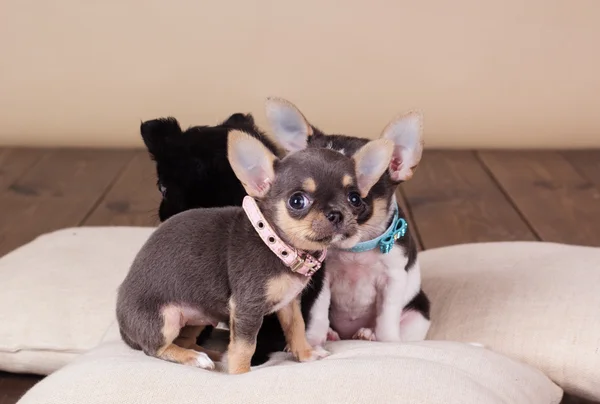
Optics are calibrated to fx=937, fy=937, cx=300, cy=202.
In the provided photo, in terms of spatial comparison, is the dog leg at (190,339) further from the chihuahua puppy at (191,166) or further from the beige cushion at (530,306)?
the beige cushion at (530,306)

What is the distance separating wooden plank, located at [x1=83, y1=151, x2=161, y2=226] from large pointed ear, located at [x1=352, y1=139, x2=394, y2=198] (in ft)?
4.16

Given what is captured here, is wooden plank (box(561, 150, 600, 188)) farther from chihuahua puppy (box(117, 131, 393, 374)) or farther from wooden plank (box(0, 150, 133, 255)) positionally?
chihuahua puppy (box(117, 131, 393, 374))

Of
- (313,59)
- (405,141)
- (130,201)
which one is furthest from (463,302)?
(313,59)

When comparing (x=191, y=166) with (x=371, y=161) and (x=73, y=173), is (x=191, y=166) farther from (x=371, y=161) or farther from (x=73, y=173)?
(x=73, y=173)

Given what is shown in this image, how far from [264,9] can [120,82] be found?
0.54 meters

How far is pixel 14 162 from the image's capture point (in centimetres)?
315

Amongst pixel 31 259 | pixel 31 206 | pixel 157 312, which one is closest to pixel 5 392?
pixel 31 259

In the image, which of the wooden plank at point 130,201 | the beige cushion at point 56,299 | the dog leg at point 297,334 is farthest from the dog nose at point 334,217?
the wooden plank at point 130,201

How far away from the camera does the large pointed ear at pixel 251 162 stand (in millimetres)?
1240

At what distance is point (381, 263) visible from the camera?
1.48m

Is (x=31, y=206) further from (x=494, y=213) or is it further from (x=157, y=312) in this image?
(x=157, y=312)

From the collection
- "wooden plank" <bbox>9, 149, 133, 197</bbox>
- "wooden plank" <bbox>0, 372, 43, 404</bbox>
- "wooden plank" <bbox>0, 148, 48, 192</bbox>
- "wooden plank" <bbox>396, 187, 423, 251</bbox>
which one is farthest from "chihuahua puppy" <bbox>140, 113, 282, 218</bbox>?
"wooden plank" <bbox>0, 148, 48, 192</bbox>

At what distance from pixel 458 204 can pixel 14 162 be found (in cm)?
148

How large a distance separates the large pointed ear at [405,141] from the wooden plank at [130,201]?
3.74 feet
